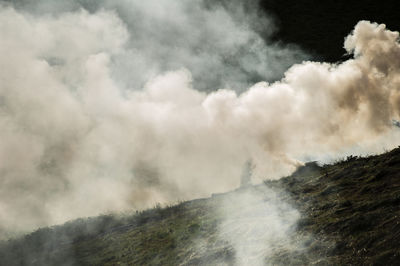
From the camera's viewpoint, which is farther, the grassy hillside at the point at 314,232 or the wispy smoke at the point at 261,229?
the wispy smoke at the point at 261,229

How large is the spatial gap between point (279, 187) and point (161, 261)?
74.1ft

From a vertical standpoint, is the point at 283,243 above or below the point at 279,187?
below

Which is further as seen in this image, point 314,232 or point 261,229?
point 261,229

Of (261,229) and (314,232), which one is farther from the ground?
(261,229)

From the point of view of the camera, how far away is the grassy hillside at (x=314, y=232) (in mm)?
23922

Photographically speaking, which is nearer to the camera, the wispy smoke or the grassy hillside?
the grassy hillside

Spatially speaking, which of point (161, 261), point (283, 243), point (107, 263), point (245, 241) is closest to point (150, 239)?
point (107, 263)

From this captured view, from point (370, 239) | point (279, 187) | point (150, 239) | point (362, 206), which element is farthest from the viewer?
point (150, 239)

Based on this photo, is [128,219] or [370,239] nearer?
[370,239]

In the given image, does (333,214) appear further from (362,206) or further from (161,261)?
(161,261)

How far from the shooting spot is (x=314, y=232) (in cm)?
2920

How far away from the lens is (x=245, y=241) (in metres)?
34.8

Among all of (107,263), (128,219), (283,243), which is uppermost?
(128,219)

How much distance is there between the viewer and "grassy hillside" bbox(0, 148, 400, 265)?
2392 centimetres
